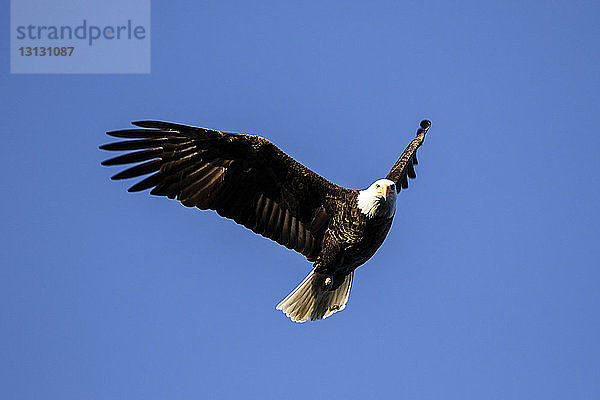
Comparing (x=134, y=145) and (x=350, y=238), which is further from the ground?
(x=134, y=145)

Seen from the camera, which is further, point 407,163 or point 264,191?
point 407,163

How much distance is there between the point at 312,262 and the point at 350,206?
81 cm

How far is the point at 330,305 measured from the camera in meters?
9.81

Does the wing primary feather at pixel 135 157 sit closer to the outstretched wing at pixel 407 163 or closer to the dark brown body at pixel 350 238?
the dark brown body at pixel 350 238

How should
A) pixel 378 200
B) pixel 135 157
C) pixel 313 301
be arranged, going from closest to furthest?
1. pixel 135 157
2. pixel 378 200
3. pixel 313 301

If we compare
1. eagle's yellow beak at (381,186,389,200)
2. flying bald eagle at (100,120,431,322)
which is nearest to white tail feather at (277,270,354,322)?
flying bald eagle at (100,120,431,322)

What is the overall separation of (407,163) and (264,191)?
1.48m

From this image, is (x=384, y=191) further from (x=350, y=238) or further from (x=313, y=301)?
(x=313, y=301)

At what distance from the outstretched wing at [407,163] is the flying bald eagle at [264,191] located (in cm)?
18

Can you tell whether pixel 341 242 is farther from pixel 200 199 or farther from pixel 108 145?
pixel 108 145

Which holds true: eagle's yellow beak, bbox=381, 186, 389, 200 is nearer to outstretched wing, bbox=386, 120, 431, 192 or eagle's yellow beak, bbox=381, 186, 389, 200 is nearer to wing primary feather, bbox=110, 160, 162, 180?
outstretched wing, bbox=386, 120, 431, 192

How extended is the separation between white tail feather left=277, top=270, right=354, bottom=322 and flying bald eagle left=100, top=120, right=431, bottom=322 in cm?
22

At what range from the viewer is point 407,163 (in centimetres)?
977

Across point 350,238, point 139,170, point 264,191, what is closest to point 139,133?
point 139,170
